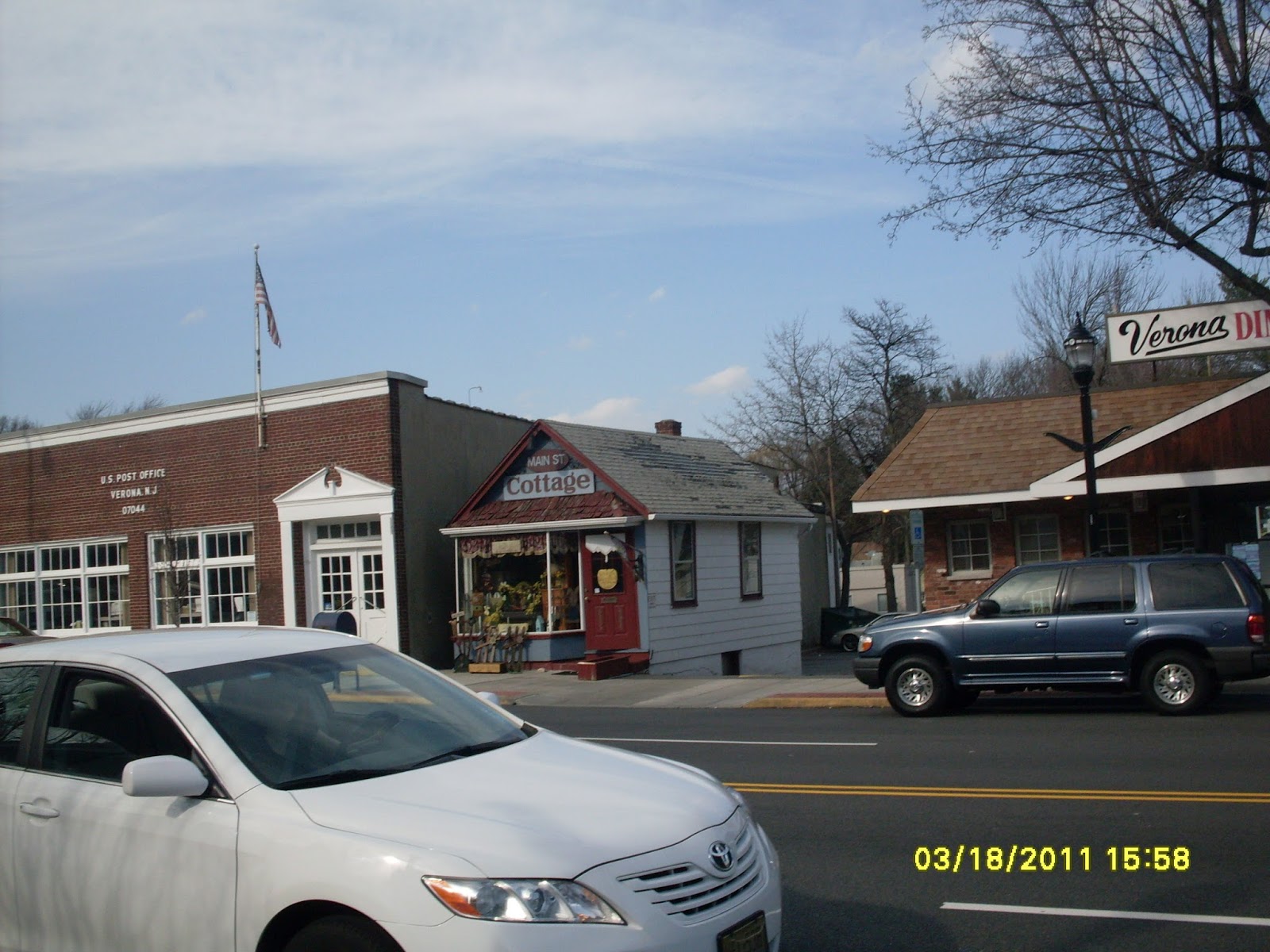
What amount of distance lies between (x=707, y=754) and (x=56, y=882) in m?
7.82

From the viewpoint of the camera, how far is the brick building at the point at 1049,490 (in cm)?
1841

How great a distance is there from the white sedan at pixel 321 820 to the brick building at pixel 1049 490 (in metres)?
15.1

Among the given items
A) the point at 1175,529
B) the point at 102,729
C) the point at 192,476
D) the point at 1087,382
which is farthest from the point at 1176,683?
the point at 192,476

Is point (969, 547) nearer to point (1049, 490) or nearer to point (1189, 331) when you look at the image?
point (1049, 490)

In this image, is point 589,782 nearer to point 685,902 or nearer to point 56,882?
point 685,902

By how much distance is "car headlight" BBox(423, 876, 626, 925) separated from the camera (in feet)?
12.6

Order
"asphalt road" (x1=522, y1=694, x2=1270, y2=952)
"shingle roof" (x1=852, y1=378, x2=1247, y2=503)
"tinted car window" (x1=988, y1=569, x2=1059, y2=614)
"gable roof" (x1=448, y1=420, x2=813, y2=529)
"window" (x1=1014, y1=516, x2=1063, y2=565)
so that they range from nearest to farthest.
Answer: "asphalt road" (x1=522, y1=694, x2=1270, y2=952), "tinted car window" (x1=988, y1=569, x2=1059, y2=614), "shingle roof" (x1=852, y1=378, x2=1247, y2=503), "window" (x1=1014, y1=516, x2=1063, y2=565), "gable roof" (x1=448, y1=420, x2=813, y2=529)

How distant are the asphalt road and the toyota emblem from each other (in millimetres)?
378

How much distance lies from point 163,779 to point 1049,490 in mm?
16605

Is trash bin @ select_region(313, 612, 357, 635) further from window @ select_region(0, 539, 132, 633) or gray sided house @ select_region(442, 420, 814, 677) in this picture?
window @ select_region(0, 539, 132, 633)

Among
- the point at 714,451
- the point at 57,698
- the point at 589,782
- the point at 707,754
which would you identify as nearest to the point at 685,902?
the point at 589,782

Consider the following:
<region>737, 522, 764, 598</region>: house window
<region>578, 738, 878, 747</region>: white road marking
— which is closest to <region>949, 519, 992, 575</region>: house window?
<region>737, 522, 764, 598</region>: house window

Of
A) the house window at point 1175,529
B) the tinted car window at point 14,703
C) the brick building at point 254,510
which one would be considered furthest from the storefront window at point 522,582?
the tinted car window at point 14,703

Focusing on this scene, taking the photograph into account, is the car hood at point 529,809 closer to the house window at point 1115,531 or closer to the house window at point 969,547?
the house window at point 969,547
